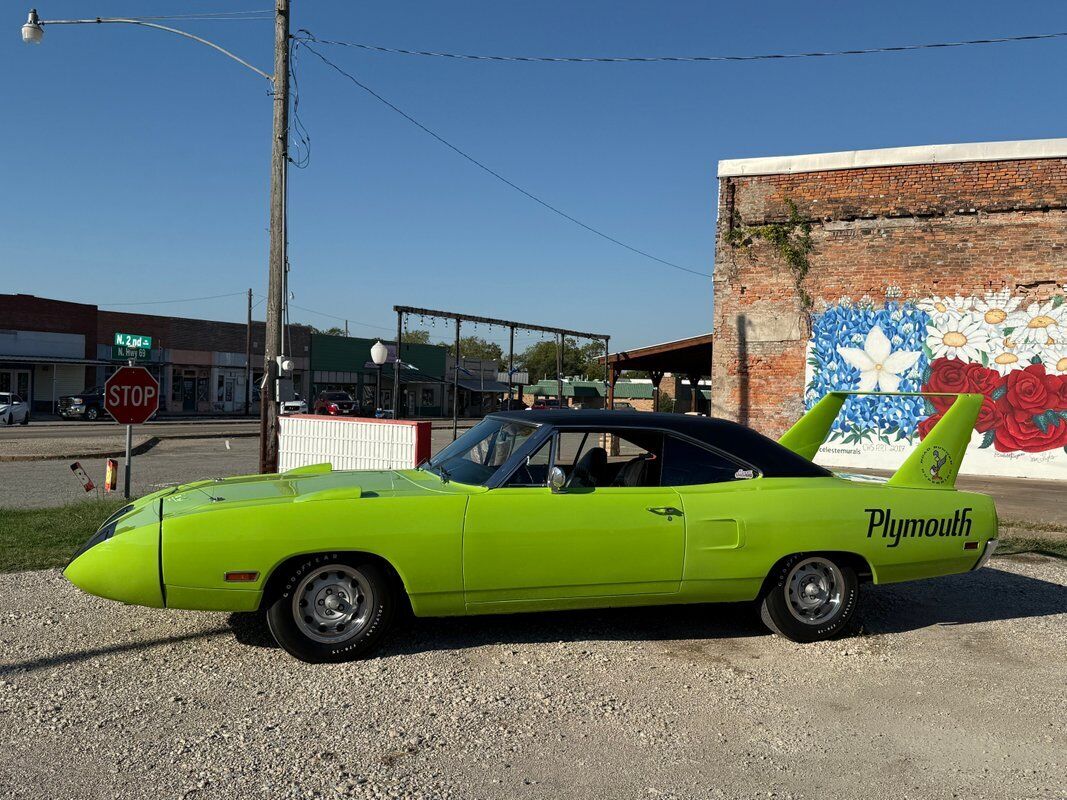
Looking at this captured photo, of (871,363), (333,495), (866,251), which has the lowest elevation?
(333,495)

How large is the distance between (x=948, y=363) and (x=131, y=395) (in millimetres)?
12657

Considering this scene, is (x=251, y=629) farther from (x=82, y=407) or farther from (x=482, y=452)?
(x=82, y=407)

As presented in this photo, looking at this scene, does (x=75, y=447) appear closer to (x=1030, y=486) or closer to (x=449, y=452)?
(x=449, y=452)

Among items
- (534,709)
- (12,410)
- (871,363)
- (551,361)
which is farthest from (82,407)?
(551,361)

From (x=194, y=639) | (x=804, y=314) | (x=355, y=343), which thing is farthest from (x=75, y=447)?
(x=355, y=343)

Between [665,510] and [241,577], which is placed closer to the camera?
[241,577]

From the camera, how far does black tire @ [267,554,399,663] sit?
4.75m

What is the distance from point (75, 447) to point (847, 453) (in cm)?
1804

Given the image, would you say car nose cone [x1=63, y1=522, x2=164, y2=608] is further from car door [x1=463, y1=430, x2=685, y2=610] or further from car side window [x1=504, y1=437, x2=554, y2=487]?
car side window [x1=504, y1=437, x2=554, y2=487]

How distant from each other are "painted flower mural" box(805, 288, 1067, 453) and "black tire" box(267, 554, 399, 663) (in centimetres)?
1217

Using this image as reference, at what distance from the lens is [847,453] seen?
15602 millimetres

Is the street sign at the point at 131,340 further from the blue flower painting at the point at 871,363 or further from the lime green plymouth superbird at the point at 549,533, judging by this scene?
the lime green plymouth superbird at the point at 549,533

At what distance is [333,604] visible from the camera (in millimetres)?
4840

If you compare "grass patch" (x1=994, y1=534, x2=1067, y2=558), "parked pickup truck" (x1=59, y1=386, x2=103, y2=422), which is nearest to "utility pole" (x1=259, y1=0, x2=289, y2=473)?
"grass patch" (x1=994, y1=534, x2=1067, y2=558)
